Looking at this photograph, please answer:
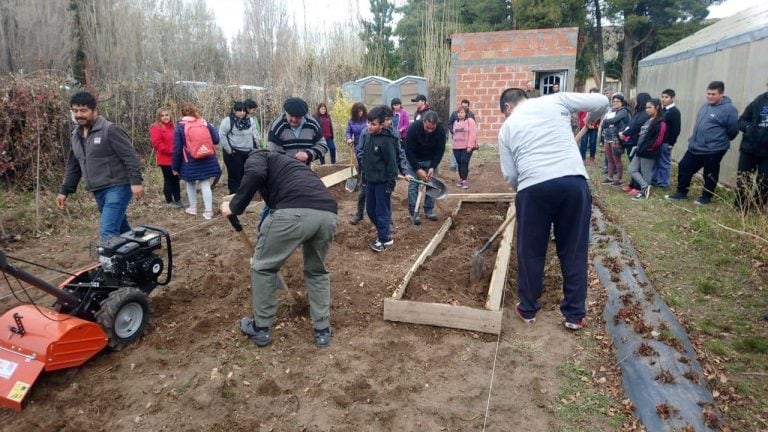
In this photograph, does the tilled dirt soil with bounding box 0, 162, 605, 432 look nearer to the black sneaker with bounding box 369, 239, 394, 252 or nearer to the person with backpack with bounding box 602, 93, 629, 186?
the black sneaker with bounding box 369, 239, 394, 252

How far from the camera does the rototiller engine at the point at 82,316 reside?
2.88 metres

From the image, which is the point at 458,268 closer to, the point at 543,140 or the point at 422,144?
the point at 543,140

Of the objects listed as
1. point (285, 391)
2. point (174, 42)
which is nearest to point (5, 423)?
point (285, 391)

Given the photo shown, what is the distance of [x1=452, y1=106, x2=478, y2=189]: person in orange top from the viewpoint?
871 centimetres

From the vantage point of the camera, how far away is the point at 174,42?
17312 mm

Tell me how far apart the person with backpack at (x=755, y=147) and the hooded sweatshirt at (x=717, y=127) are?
349 millimetres

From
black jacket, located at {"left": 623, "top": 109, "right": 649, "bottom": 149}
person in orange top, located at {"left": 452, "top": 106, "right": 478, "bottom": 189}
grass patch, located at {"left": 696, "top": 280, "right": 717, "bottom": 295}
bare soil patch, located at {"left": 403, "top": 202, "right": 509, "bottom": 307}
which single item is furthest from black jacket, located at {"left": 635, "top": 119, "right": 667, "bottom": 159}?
grass patch, located at {"left": 696, "top": 280, "right": 717, "bottom": 295}

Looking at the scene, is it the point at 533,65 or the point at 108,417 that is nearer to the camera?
the point at 108,417

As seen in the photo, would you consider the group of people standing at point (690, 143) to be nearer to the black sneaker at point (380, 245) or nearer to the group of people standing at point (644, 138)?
the group of people standing at point (644, 138)

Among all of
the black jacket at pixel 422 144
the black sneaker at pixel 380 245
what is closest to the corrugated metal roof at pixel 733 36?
the black jacket at pixel 422 144

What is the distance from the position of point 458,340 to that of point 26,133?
23.7ft

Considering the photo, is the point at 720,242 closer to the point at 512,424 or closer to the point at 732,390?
the point at 732,390

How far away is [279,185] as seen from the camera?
3336mm

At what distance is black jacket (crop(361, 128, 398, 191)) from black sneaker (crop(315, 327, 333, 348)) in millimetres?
2380
